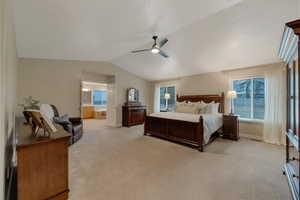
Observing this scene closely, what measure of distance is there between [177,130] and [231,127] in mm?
1855

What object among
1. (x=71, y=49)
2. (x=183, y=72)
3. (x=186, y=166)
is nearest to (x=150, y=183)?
(x=186, y=166)

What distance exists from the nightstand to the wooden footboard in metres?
1.57

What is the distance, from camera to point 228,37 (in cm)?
342

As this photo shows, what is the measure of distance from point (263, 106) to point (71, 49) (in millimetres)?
6189

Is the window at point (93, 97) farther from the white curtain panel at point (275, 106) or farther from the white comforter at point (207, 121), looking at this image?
the white curtain panel at point (275, 106)

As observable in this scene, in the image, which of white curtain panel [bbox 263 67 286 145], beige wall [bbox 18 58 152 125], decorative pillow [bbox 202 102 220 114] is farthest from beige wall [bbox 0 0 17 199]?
white curtain panel [bbox 263 67 286 145]

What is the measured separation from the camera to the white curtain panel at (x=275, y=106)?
3.88m

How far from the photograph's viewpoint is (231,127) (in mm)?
4418

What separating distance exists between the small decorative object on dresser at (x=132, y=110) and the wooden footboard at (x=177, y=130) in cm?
174

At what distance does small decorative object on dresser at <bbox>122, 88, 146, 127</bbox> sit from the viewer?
21.0 ft

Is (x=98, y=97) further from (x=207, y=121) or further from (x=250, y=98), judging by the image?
(x=250, y=98)

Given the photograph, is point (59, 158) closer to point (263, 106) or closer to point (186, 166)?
point (186, 166)

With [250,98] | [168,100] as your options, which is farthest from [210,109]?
[168,100]

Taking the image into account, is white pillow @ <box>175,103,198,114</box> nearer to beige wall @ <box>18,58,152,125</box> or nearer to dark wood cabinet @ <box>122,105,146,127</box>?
dark wood cabinet @ <box>122,105,146,127</box>
